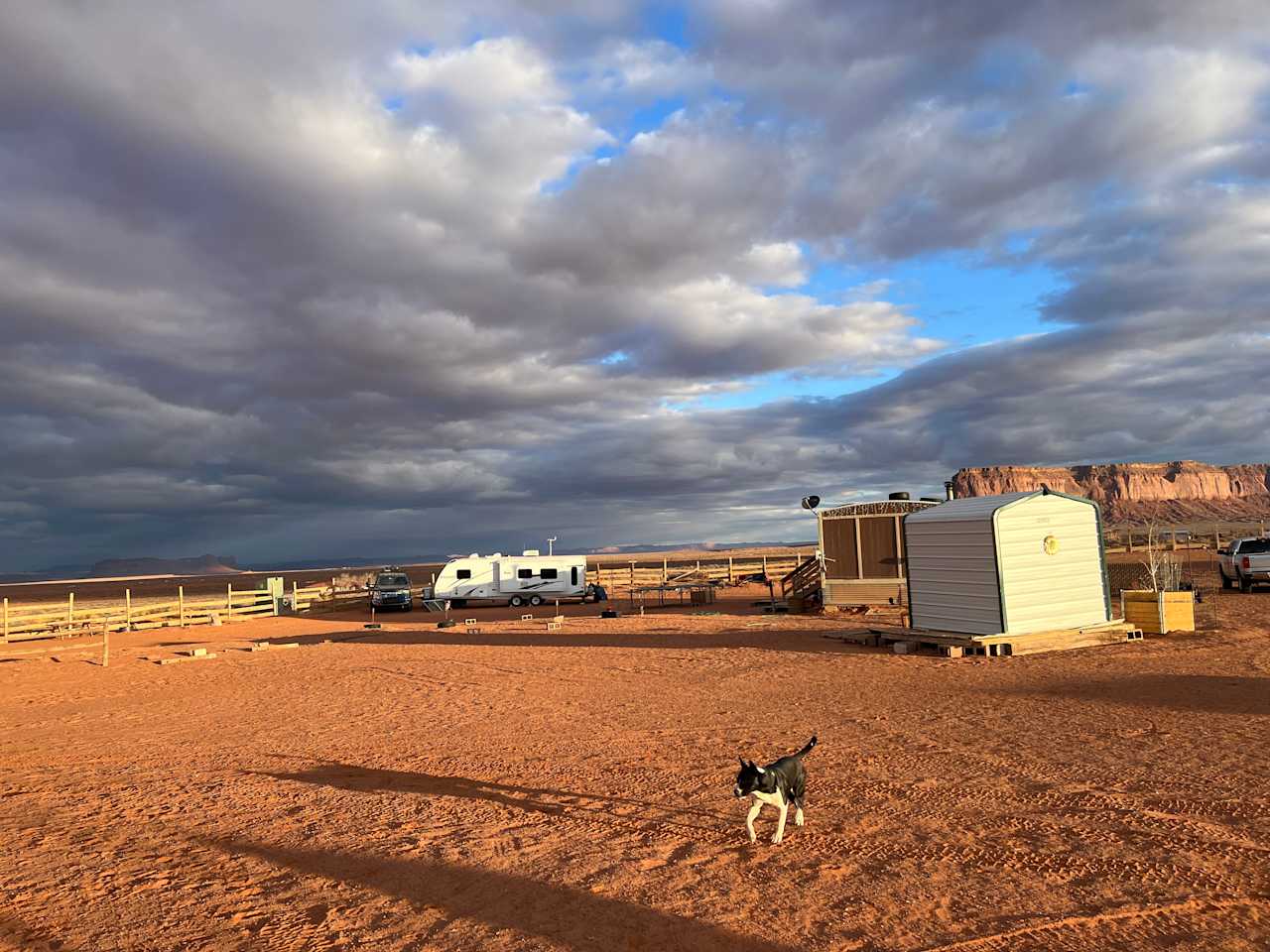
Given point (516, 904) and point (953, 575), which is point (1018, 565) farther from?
point (516, 904)

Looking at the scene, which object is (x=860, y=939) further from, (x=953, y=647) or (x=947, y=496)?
(x=947, y=496)

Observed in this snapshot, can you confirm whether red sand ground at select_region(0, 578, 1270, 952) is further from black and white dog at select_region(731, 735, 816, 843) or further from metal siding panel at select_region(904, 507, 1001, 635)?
metal siding panel at select_region(904, 507, 1001, 635)

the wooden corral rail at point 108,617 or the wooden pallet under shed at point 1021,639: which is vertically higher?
the wooden corral rail at point 108,617

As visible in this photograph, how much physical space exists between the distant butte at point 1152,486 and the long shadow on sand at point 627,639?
177 meters

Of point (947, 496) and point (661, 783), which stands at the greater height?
point (947, 496)

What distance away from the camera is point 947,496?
26828 mm

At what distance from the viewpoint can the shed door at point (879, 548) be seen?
92.0 feet

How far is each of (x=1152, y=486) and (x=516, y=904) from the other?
226 m

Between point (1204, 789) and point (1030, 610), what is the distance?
1033cm

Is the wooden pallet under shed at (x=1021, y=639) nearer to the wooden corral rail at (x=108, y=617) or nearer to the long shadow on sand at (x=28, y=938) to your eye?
the long shadow on sand at (x=28, y=938)

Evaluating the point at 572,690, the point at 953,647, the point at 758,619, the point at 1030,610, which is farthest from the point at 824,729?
the point at 758,619

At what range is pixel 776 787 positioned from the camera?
6.52m

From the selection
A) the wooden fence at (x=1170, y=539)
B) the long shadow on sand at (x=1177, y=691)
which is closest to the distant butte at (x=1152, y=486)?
the wooden fence at (x=1170, y=539)

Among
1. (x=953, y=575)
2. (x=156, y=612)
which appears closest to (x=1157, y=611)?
(x=953, y=575)
